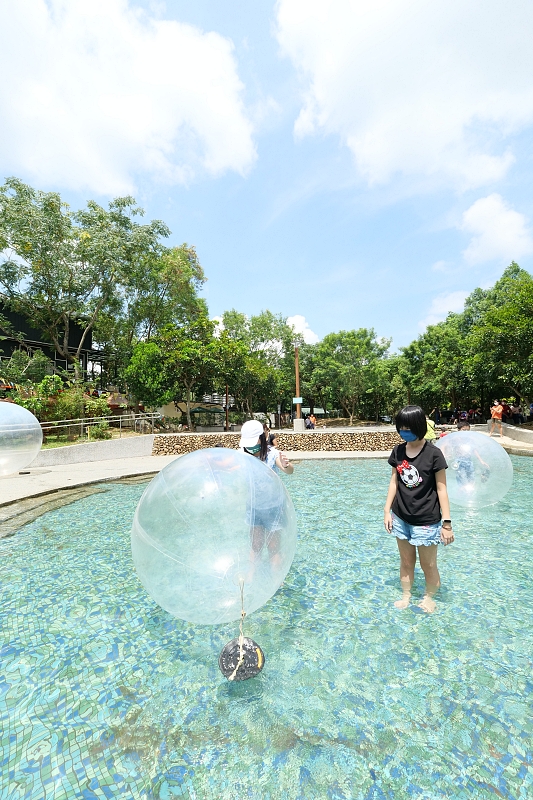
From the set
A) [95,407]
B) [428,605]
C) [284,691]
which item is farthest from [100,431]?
[284,691]

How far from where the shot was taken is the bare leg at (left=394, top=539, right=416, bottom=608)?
4137 millimetres

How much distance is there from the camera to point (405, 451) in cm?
391

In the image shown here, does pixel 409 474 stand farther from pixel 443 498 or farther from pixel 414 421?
pixel 414 421

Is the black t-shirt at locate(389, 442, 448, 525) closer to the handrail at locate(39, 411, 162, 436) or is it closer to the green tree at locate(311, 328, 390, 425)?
the handrail at locate(39, 411, 162, 436)

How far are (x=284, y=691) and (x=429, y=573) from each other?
1.82m

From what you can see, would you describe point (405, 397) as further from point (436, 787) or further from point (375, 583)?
Answer: point (436, 787)

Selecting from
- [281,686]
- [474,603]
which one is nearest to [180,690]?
[281,686]

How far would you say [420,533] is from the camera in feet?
12.4

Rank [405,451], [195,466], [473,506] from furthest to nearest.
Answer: [473,506] → [405,451] → [195,466]

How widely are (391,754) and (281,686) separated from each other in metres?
0.90

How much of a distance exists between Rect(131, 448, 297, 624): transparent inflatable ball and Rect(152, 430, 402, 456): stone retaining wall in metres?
17.0

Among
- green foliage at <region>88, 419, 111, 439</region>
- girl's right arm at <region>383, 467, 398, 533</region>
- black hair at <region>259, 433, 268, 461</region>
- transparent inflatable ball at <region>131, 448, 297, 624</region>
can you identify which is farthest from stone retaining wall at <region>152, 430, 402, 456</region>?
transparent inflatable ball at <region>131, 448, 297, 624</region>

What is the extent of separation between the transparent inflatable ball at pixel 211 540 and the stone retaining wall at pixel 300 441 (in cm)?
1699

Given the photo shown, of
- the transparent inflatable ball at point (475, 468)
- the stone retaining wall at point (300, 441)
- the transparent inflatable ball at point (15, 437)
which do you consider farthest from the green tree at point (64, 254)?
the transparent inflatable ball at point (475, 468)
